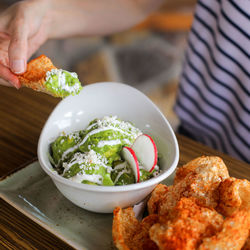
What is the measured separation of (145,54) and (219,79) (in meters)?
2.83

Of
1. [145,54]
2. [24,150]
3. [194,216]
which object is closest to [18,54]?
[24,150]

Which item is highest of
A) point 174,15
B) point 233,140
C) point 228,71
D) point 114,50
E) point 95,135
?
point 95,135

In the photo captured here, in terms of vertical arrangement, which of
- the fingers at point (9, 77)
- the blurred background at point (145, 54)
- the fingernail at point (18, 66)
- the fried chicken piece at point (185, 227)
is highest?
the fingernail at point (18, 66)

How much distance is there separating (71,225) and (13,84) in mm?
471

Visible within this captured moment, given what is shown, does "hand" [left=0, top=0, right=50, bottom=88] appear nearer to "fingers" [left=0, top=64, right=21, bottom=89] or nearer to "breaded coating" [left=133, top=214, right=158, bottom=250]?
"fingers" [left=0, top=64, right=21, bottom=89]

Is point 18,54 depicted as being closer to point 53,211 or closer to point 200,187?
point 53,211

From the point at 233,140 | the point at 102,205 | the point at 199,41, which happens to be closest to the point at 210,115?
the point at 233,140

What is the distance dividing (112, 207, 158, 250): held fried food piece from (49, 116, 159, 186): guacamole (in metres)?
0.11

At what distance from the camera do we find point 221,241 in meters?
0.64

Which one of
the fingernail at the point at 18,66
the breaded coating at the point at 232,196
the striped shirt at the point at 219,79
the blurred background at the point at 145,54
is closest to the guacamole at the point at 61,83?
the fingernail at the point at 18,66

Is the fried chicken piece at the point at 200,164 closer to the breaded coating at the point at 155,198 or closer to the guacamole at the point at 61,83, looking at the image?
the breaded coating at the point at 155,198

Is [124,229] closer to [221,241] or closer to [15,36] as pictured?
[221,241]

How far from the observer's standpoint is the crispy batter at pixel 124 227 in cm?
73

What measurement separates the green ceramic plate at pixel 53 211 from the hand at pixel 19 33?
29 cm
